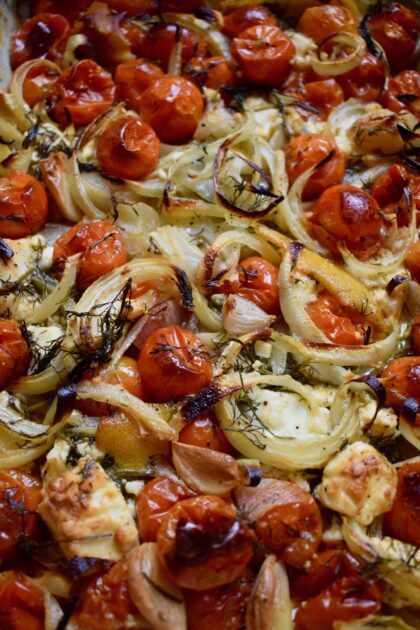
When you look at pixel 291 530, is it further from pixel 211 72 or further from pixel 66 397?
pixel 211 72

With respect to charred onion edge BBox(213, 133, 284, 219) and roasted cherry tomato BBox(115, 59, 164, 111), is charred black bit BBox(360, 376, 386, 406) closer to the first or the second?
charred onion edge BBox(213, 133, 284, 219)

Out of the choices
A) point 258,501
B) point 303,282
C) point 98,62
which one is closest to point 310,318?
point 303,282

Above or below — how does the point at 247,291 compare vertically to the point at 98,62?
below

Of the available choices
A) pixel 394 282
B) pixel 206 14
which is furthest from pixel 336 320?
pixel 206 14

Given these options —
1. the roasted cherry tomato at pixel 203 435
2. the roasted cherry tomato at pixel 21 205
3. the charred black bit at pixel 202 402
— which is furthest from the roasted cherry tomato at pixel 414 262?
the roasted cherry tomato at pixel 21 205

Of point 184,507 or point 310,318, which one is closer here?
point 184,507

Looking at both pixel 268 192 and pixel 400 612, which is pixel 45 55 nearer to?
pixel 268 192
